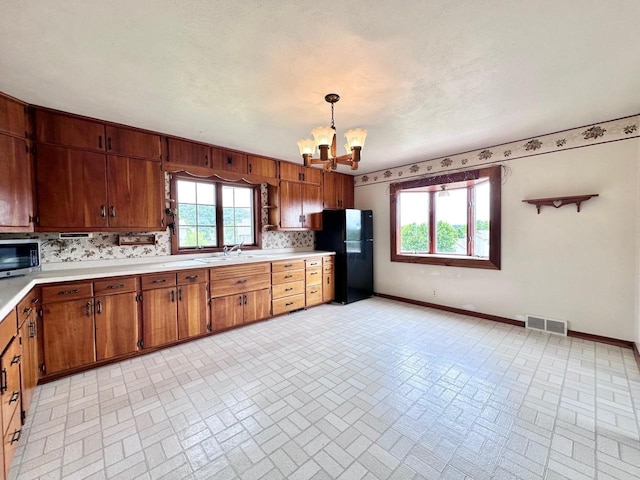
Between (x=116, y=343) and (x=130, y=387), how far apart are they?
62 cm

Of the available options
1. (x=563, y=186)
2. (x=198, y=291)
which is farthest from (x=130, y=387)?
(x=563, y=186)

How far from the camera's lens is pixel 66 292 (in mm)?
2416

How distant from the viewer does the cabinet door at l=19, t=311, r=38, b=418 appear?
185cm

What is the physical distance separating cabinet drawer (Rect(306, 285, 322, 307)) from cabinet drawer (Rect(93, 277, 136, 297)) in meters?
2.48

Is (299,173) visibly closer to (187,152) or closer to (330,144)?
(187,152)

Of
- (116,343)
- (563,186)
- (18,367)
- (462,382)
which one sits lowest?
(462,382)

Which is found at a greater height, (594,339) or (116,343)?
(116,343)

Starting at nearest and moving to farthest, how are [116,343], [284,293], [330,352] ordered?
[116,343] → [330,352] → [284,293]

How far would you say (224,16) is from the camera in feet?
4.75

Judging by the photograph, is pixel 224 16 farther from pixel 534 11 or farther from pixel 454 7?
pixel 534 11

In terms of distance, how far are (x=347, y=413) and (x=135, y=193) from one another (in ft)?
10.2

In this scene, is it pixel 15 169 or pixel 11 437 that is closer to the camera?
pixel 11 437

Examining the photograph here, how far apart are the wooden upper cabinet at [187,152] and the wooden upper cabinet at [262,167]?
2.09 ft

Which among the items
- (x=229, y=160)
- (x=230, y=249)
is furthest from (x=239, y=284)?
(x=229, y=160)
